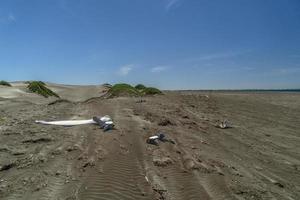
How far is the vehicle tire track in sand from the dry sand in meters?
0.02

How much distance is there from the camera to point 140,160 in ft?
31.4

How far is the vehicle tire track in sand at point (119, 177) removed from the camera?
743cm

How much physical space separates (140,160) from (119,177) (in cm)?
134

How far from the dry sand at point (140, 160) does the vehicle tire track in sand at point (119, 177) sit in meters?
0.02

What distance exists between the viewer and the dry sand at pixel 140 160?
7.73 meters

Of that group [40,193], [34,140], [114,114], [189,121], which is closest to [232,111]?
[189,121]

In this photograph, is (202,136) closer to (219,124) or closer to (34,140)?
(219,124)

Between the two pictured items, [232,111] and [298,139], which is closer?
[298,139]

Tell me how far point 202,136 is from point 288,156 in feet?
9.52

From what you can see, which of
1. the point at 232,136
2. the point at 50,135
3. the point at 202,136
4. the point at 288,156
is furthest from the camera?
the point at 232,136

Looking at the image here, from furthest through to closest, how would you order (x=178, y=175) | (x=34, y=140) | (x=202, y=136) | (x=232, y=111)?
(x=232, y=111) < (x=202, y=136) < (x=34, y=140) < (x=178, y=175)

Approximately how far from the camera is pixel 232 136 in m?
14.5

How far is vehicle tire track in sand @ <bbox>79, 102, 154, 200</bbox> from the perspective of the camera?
743 centimetres

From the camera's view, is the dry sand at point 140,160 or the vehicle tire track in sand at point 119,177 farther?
the dry sand at point 140,160
